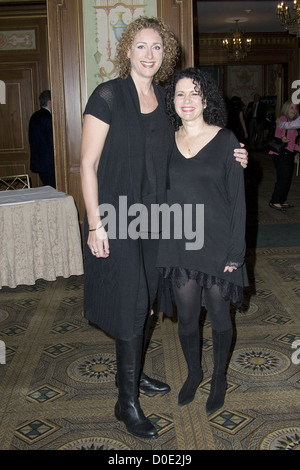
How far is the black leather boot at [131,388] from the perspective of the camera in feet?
7.31

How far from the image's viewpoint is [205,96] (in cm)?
224

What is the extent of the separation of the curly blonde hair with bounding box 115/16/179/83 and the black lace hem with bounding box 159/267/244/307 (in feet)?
2.81

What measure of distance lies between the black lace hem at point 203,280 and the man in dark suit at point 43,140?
4.16m

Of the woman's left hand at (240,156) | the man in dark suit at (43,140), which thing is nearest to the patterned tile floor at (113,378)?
the woman's left hand at (240,156)

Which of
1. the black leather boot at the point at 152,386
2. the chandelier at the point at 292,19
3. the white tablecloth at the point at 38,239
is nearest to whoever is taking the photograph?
the black leather boot at the point at 152,386

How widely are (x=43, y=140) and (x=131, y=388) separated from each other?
4.43 meters

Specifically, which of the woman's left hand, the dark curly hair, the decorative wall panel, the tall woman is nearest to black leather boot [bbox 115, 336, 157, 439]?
the tall woman

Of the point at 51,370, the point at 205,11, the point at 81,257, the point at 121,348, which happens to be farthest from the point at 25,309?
the point at 205,11

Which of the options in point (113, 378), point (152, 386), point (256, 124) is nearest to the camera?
point (152, 386)

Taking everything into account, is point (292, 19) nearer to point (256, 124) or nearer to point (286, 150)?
point (286, 150)

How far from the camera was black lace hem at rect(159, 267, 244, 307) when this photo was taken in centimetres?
228

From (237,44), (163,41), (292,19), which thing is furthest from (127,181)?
(237,44)

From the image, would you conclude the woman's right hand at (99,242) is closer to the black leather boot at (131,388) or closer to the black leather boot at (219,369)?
the black leather boot at (131,388)
